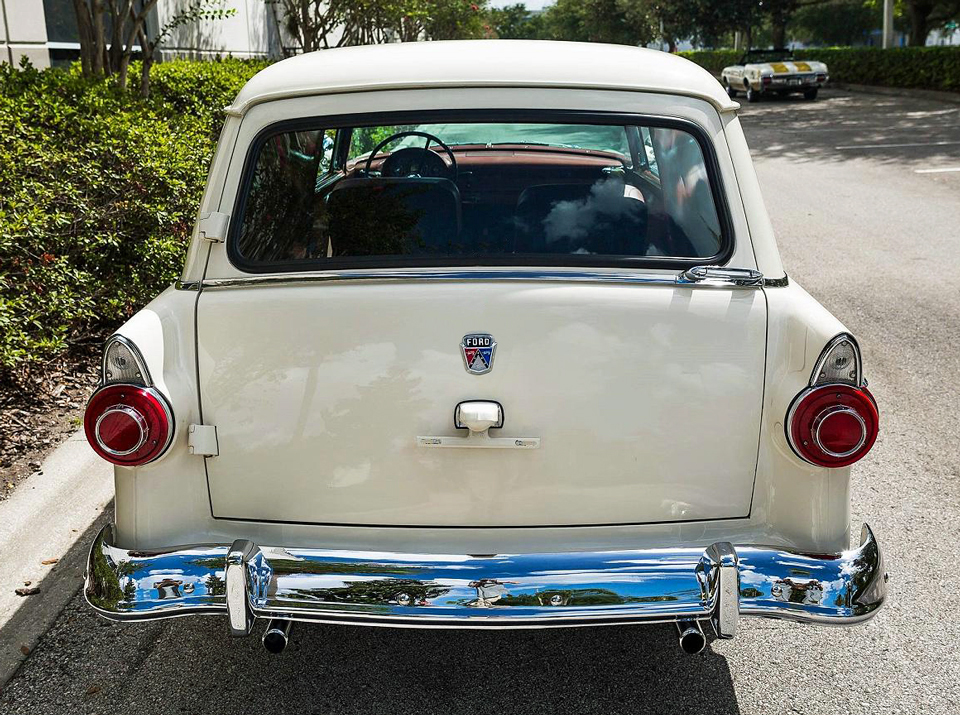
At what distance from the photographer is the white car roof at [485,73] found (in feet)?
9.55

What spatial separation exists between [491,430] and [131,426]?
0.97m

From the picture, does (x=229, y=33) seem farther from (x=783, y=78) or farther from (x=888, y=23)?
(x=888, y=23)

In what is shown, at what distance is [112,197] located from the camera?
606 centimetres

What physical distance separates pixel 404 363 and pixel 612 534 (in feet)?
2.45

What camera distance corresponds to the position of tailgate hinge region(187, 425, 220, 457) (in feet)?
8.97

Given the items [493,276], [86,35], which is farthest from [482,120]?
[86,35]

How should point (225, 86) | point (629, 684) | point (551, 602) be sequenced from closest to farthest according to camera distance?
point (551, 602) < point (629, 684) < point (225, 86)

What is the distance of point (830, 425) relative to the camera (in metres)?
2.63

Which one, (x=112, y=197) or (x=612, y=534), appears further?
(x=112, y=197)

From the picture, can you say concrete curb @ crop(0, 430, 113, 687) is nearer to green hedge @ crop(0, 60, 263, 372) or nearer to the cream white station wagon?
green hedge @ crop(0, 60, 263, 372)

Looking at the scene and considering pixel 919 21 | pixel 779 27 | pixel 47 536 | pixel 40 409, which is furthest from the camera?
pixel 779 27

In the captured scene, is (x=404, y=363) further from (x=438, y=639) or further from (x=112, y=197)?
(x=112, y=197)

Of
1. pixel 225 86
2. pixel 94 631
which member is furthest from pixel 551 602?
pixel 225 86

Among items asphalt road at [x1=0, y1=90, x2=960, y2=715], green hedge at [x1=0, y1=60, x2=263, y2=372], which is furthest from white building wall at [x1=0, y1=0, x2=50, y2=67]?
asphalt road at [x1=0, y1=90, x2=960, y2=715]
